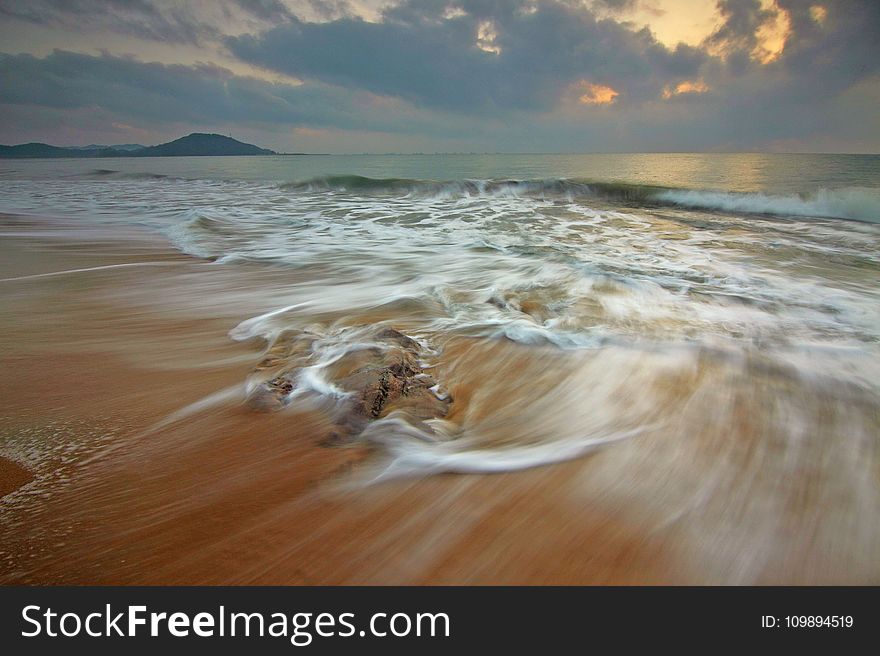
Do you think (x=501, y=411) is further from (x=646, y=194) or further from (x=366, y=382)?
(x=646, y=194)

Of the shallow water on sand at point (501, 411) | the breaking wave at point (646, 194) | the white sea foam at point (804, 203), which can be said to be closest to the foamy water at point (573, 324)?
the shallow water on sand at point (501, 411)

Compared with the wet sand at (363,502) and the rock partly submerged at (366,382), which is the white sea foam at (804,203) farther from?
the rock partly submerged at (366,382)

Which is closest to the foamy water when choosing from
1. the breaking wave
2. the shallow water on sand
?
the shallow water on sand

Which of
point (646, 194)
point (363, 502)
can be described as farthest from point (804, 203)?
point (363, 502)

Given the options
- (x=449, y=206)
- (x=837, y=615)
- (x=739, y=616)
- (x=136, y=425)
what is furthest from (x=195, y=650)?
(x=449, y=206)

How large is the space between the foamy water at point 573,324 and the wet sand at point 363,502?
4.2 inches

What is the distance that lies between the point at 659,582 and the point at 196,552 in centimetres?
151

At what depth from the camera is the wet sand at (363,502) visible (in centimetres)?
139

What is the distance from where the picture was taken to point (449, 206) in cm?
1470

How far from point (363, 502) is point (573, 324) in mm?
2633

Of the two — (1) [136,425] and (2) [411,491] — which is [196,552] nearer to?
(2) [411,491]

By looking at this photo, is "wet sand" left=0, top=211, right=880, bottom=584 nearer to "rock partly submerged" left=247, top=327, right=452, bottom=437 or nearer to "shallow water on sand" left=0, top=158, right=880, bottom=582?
"shallow water on sand" left=0, top=158, right=880, bottom=582

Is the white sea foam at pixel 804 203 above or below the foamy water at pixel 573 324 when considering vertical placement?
above

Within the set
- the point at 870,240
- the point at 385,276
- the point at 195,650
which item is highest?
the point at 870,240
